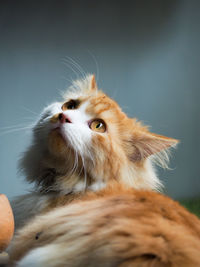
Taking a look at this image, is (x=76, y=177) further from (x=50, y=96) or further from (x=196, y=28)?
→ (x=196, y=28)

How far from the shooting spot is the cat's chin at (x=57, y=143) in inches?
49.8

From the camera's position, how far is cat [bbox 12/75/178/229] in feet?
4.18

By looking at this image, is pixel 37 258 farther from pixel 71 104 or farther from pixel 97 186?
pixel 71 104

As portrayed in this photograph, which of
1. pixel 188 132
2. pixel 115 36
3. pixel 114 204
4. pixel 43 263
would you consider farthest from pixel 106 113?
pixel 188 132

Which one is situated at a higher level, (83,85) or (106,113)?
(83,85)

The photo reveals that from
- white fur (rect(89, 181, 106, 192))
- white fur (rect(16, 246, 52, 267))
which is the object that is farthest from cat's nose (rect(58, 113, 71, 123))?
white fur (rect(16, 246, 52, 267))

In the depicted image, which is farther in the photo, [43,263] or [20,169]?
[20,169]

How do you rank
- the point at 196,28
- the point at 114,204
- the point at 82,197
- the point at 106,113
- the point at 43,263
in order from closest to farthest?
the point at 43,263 → the point at 114,204 → the point at 82,197 → the point at 106,113 → the point at 196,28

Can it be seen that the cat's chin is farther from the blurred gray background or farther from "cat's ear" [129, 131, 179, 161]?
the blurred gray background

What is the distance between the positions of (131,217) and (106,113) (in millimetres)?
679

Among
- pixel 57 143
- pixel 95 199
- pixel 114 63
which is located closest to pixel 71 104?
pixel 57 143

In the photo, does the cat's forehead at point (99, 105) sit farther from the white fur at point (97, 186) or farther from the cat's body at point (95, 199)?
the white fur at point (97, 186)

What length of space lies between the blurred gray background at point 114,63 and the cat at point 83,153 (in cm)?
84

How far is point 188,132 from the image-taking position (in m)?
2.95
